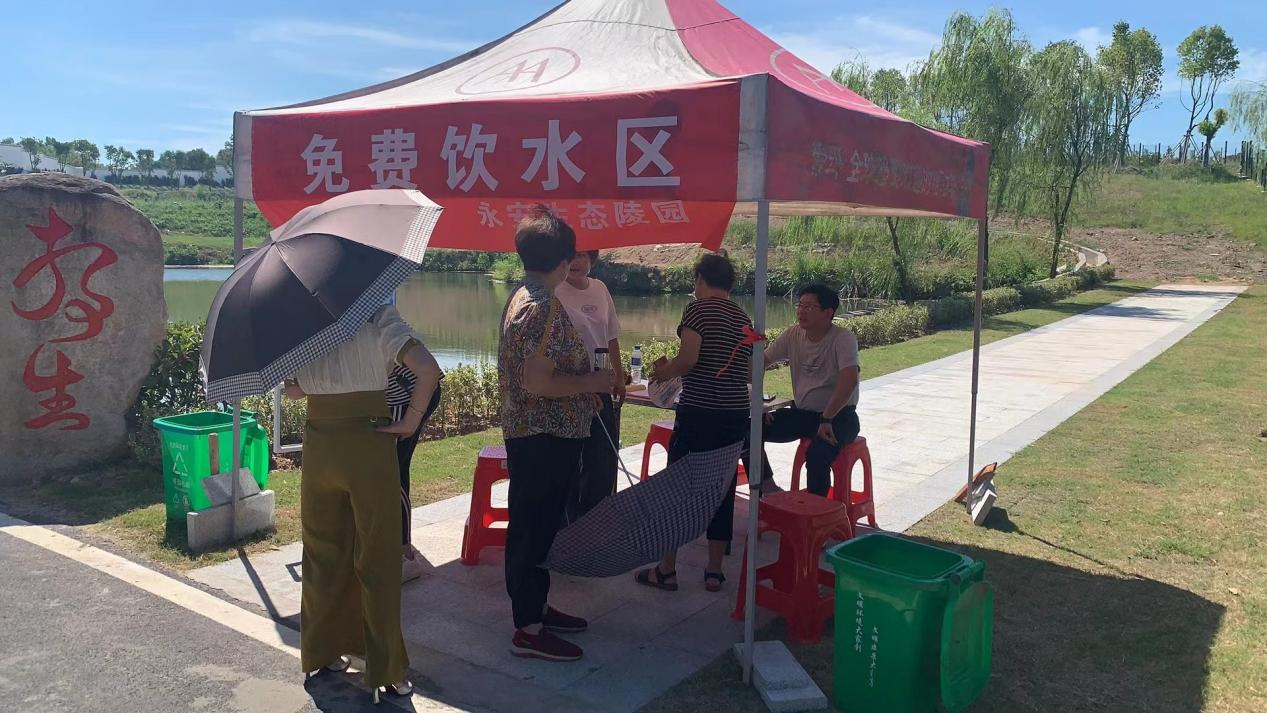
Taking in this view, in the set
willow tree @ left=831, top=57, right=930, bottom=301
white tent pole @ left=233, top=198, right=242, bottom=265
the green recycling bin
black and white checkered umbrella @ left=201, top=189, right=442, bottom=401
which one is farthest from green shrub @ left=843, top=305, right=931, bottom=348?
black and white checkered umbrella @ left=201, top=189, right=442, bottom=401

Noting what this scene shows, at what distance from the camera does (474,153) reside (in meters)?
3.80

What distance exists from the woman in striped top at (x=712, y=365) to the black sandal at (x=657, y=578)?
9.5 inches

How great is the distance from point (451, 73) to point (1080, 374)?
1002cm

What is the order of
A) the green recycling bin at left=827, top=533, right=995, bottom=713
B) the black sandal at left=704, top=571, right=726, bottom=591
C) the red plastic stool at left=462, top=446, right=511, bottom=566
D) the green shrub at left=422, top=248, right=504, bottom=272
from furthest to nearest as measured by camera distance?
the green shrub at left=422, top=248, right=504, bottom=272 < the red plastic stool at left=462, top=446, right=511, bottom=566 < the black sandal at left=704, top=571, right=726, bottom=591 < the green recycling bin at left=827, top=533, right=995, bottom=713

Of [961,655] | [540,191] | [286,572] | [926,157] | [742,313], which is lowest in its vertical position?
[286,572]

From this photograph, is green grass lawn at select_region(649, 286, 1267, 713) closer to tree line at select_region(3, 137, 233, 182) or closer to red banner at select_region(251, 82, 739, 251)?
red banner at select_region(251, 82, 739, 251)

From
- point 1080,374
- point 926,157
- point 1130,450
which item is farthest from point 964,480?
point 1080,374

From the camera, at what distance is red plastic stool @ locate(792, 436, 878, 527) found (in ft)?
16.2

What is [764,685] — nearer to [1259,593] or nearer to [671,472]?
[671,472]

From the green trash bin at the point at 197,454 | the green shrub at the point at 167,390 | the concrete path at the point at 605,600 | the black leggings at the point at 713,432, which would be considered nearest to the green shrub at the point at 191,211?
the green shrub at the point at 167,390

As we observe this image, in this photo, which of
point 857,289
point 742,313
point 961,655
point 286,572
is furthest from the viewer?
A: point 857,289

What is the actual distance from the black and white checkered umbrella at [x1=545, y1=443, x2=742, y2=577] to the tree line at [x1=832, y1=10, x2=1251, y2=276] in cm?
1695

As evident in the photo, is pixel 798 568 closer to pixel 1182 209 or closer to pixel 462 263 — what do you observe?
pixel 462 263

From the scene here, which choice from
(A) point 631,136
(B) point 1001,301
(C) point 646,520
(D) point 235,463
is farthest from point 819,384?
(B) point 1001,301
